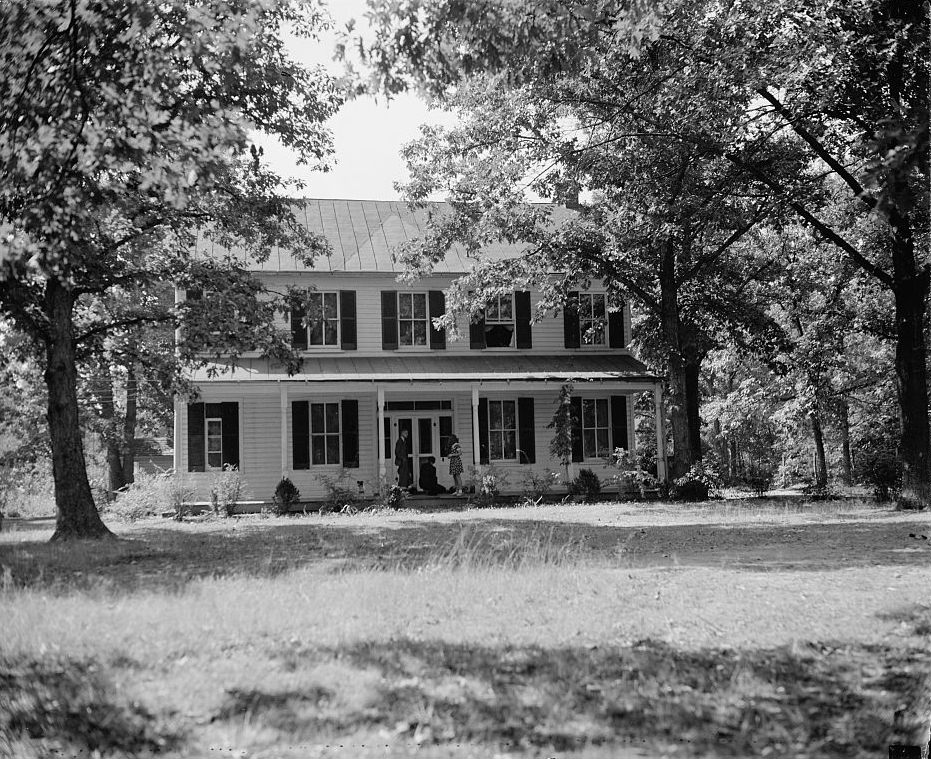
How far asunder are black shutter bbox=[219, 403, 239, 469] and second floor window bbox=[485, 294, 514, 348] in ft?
21.8

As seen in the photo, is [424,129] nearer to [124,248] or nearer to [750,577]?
[124,248]

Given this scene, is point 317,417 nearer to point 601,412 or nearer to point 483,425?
point 483,425

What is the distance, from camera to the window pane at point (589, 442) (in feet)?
77.7

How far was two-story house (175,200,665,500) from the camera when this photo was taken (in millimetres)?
Answer: 21516

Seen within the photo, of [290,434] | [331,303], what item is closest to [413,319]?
[331,303]

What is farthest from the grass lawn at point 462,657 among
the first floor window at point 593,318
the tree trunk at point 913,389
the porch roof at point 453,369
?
the first floor window at point 593,318

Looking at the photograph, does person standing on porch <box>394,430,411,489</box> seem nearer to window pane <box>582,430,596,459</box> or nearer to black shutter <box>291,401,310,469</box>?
black shutter <box>291,401,310,469</box>

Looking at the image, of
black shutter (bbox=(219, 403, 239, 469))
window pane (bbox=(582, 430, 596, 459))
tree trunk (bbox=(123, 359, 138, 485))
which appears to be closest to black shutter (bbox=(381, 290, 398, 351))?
black shutter (bbox=(219, 403, 239, 469))

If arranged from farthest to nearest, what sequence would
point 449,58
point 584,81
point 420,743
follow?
point 584,81 < point 449,58 < point 420,743

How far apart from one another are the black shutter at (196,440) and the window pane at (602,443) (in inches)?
391

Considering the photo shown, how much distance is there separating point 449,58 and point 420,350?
55.1ft

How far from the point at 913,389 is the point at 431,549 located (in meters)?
9.93

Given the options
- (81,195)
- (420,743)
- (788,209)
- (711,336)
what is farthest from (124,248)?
(711,336)

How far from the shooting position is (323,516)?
17.8 meters
